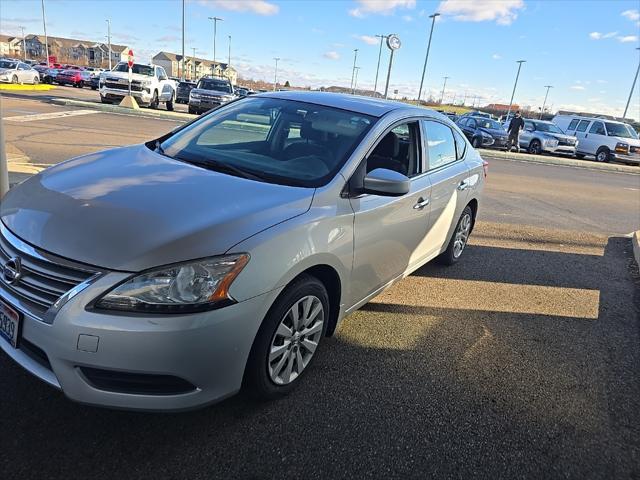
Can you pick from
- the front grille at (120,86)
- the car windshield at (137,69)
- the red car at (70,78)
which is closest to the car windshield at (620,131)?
the car windshield at (137,69)

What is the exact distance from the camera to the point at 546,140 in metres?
24.2

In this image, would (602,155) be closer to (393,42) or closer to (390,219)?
(393,42)

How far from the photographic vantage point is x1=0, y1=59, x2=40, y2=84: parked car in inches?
1199

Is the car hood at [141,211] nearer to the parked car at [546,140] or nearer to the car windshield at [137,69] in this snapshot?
the car windshield at [137,69]

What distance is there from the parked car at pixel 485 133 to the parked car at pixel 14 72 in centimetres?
2765

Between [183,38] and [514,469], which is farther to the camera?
[183,38]

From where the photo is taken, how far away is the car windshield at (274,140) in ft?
10.4

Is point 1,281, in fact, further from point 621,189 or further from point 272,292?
point 621,189

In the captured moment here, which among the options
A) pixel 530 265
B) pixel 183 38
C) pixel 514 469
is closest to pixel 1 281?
pixel 514 469

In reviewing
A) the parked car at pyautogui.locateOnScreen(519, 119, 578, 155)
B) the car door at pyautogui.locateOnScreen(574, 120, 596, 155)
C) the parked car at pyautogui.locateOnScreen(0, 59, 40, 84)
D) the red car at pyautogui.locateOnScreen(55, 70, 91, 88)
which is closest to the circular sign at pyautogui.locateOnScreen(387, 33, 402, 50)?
the parked car at pyautogui.locateOnScreen(519, 119, 578, 155)

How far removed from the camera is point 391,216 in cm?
350

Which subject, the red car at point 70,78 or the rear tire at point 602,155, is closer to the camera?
the rear tire at point 602,155

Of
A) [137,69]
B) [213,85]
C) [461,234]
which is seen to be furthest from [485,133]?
[461,234]

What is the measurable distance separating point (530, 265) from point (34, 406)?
531 cm
